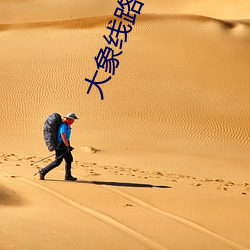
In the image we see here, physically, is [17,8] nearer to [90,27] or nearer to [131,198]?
[90,27]

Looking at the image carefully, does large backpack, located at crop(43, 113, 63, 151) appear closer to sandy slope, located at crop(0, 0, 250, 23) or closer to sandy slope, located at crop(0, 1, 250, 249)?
sandy slope, located at crop(0, 1, 250, 249)

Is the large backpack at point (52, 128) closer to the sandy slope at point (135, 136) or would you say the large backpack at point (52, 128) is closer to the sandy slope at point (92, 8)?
the sandy slope at point (135, 136)

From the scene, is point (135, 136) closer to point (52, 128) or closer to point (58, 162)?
point (58, 162)

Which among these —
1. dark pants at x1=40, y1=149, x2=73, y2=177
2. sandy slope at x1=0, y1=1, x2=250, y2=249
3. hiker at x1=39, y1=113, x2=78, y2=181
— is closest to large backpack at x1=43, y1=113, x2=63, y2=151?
hiker at x1=39, y1=113, x2=78, y2=181

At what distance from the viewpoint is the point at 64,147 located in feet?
29.4

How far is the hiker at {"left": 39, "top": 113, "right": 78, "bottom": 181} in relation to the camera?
870 centimetres

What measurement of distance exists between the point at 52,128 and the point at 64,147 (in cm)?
43

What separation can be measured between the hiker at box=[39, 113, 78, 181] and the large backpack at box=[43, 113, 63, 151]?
0.24ft

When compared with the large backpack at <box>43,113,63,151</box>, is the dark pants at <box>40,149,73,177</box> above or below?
below

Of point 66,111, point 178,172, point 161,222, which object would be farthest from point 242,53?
point 161,222

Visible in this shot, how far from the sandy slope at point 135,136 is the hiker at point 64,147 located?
9.2 inches

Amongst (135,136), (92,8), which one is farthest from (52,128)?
(92,8)

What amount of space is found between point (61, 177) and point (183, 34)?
1804 cm

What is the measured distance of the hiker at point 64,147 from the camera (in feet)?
28.6
